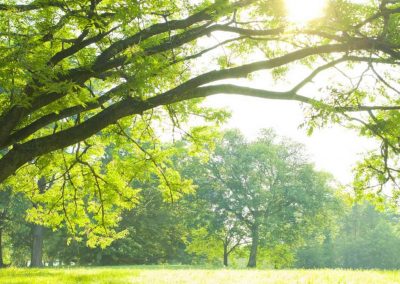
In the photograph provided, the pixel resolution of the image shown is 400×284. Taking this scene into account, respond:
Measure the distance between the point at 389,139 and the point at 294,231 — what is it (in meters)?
35.3

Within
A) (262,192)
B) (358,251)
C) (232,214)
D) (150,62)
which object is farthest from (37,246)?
(358,251)

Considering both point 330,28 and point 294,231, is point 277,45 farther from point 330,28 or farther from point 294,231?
point 294,231

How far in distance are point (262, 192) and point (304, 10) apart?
1485 inches

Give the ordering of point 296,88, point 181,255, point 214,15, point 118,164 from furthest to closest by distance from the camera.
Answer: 1. point 181,255
2. point 118,164
3. point 296,88
4. point 214,15

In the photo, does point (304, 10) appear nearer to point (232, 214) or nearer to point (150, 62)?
point (150, 62)

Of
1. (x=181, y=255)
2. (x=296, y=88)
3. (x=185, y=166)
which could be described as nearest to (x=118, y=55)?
(x=296, y=88)

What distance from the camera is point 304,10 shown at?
7.20 m

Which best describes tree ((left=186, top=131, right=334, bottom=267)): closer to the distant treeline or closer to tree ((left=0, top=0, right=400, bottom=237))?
the distant treeline

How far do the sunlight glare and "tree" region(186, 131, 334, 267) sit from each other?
3601 cm

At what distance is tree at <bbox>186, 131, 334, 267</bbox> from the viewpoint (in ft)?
139

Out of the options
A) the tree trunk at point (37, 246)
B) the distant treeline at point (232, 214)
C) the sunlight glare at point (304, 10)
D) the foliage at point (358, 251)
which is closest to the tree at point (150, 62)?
the sunlight glare at point (304, 10)

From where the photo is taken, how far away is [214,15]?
6945 mm

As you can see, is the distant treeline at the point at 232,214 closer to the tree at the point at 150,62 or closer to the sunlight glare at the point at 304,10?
the tree at the point at 150,62

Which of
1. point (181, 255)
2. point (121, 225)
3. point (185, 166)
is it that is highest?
point (185, 166)
